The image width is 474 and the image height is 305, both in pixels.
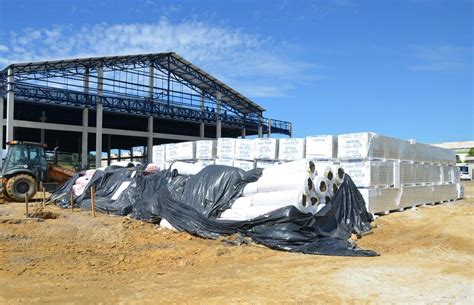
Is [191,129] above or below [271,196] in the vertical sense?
above

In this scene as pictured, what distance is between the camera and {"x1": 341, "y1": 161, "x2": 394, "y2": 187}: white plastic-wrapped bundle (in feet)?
39.2

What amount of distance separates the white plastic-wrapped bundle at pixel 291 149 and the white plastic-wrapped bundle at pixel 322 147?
1.35 ft

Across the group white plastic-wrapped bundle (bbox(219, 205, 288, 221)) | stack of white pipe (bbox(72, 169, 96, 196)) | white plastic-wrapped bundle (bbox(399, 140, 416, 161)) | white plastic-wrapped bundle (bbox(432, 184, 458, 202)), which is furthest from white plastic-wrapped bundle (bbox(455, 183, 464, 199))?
stack of white pipe (bbox(72, 169, 96, 196))

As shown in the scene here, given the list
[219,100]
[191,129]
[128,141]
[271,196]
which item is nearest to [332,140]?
[271,196]

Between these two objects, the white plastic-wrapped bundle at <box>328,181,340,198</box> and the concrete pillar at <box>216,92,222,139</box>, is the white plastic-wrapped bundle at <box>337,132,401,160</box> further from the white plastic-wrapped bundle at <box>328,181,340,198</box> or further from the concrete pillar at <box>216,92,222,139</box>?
the concrete pillar at <box>216,92,222,139</box>

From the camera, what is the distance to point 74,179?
17.4m

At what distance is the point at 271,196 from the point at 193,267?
3.02m

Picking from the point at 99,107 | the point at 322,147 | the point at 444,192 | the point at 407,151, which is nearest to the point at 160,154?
the point at 322,147

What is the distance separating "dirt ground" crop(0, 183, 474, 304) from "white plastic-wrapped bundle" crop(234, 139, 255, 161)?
533 centimetres

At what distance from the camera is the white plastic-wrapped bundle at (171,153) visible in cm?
1877

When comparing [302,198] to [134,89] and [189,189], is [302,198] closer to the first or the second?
[189,189]

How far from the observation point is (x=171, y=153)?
1912 cm

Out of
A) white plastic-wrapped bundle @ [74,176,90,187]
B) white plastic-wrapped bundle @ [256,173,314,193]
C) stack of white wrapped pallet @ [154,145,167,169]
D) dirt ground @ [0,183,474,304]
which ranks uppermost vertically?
stack of white wrapped pallet @ [154,145,167,169]

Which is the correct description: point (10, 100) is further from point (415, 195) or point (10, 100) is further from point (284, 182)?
point (415, 195)
